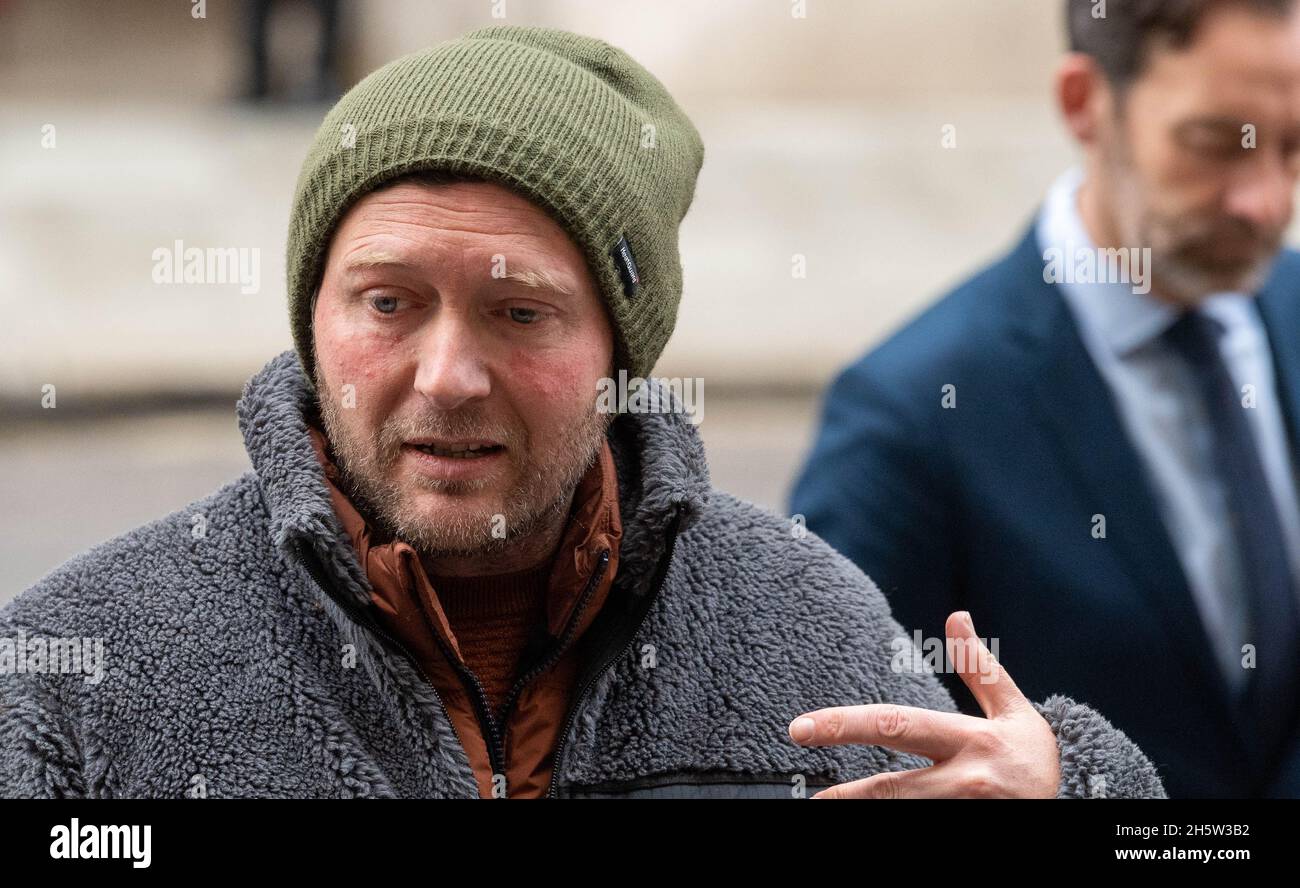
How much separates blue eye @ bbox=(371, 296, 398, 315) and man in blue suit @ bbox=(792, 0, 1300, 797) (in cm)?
109

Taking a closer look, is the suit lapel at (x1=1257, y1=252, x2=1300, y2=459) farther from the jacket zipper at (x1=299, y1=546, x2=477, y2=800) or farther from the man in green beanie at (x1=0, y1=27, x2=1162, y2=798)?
the jacket zipper at (x1=299, y1=546, x2=477, y2=800)

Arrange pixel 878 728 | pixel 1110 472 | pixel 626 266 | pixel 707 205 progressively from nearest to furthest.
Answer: pixel 878 728 → pixel 626 266 → pixel 1110 472 → pixel 707 205

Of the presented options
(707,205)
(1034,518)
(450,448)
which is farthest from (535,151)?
(707,205)

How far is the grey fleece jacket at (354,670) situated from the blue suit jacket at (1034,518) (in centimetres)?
49

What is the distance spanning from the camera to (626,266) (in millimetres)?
2557

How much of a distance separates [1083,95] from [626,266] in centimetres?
134

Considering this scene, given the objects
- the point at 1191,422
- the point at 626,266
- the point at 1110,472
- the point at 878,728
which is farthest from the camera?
the point at 1191,422

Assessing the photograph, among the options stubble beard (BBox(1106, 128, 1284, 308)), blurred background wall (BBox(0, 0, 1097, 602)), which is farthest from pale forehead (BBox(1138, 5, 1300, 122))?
blurred background wall (BBox(0, 0, 1097, 602))

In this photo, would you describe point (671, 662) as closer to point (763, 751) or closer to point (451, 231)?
point (763, 751)

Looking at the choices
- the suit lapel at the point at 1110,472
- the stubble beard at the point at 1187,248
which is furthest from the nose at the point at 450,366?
the stubble beard at the point at 1187,248

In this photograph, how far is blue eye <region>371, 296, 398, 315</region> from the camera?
7.89ft

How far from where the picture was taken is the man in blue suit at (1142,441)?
316 centimetres

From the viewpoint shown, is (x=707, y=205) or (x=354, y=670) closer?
(x=354, y=670)

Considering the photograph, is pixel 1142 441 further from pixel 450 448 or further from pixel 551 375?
pixel 450 448
